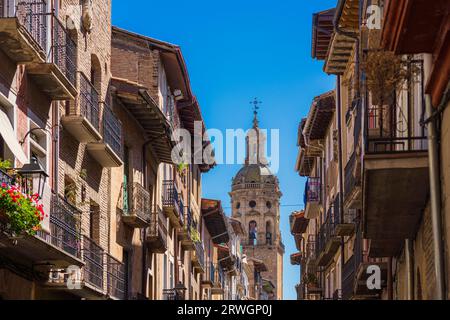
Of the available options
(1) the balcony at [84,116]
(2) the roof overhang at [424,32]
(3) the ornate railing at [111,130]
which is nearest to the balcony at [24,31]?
(1) the balcony at [84,116]

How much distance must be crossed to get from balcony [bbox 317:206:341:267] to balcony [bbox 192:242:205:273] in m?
6.79

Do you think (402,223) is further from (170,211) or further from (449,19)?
(170,211)

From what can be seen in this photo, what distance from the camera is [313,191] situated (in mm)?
43344

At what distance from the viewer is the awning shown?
56.7ft

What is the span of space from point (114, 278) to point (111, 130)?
324 centimetres

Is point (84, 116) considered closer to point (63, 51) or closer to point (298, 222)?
point (63, 51)

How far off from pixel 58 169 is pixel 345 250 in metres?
13.9

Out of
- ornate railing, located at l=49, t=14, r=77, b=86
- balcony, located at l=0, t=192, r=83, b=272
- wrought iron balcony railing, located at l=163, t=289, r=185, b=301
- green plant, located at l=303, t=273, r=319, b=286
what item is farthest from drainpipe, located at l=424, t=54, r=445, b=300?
green plant, located at l=303, t=273, r=319, b=286

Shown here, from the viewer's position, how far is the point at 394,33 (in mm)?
12203

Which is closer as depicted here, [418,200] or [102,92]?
[418,200]

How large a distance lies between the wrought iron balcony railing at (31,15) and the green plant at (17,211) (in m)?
2.91

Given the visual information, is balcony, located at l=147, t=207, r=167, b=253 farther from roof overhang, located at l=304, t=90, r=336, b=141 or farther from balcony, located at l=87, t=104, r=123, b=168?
roof overhang, located at l=304, t=90, r=336, b=141

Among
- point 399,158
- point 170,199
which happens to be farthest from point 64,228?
point 170,199

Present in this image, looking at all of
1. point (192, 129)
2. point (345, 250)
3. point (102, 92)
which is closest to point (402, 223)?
point (102, 92)
